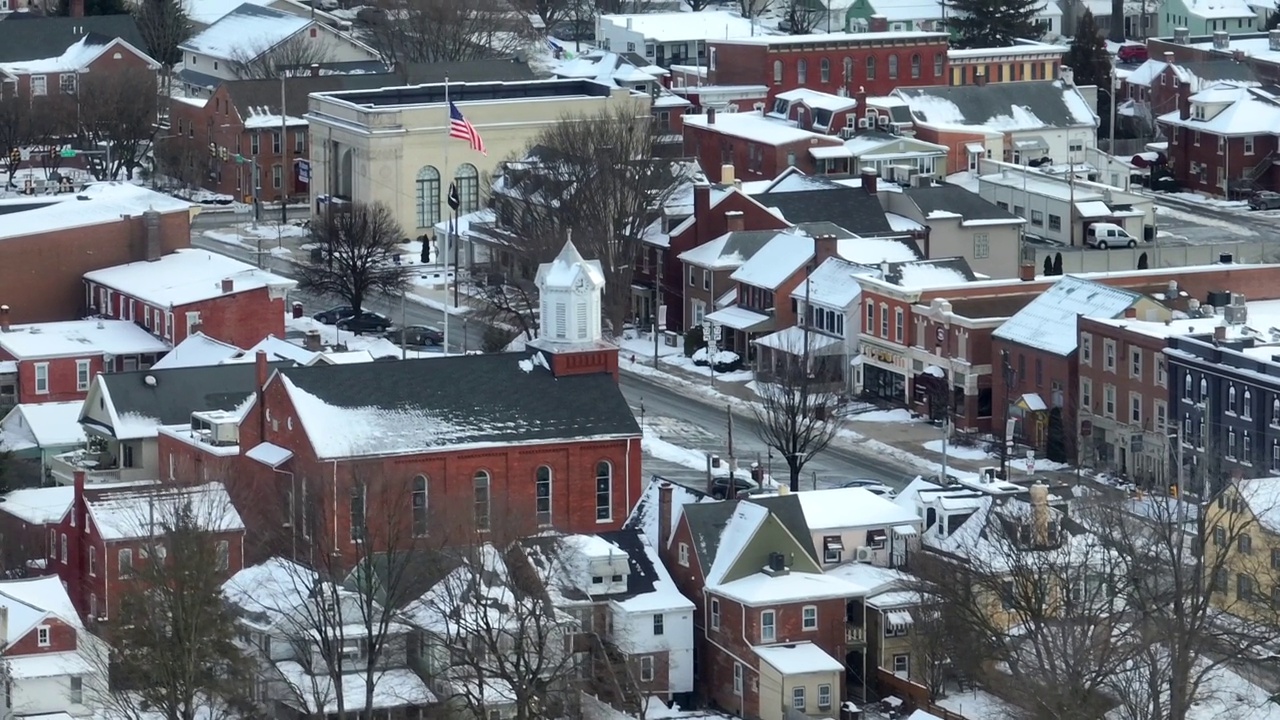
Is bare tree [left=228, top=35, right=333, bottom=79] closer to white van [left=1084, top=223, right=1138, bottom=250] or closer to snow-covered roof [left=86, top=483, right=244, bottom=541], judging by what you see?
white van [left=1084, top=223, right=1138, bottom=250]

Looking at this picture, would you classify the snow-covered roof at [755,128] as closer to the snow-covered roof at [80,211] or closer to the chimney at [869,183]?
the chimney at [869,183]

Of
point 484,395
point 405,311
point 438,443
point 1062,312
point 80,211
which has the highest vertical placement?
point 80,211

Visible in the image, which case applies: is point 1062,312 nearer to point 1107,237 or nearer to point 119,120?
point 1107,237

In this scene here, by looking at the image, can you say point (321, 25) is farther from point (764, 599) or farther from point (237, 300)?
point (764, 599)

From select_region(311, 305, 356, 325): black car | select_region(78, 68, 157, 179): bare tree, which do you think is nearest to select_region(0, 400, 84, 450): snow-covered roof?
select_region(311, 305, 356, 325): black car

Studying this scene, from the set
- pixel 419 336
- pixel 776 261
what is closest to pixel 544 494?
pixel 419 336
